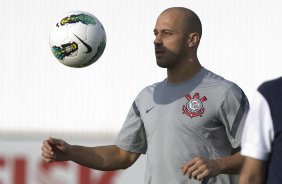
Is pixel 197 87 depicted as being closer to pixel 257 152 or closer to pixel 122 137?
pixel 122 137

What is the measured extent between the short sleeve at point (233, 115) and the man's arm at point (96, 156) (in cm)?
88

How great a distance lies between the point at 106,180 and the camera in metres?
11.6

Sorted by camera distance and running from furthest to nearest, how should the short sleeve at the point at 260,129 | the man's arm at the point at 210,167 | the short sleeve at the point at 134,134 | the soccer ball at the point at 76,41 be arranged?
1. the soccer ball at the point at 76,41
2. the short sleeve at the point at 134,134
3. the man's arm at the point at 210,167
4. the short sleeve at the point at 260,129

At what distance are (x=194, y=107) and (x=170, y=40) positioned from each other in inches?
20.4

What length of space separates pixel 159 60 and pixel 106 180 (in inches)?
235

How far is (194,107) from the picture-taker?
577cm

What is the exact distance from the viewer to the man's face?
5863 mm

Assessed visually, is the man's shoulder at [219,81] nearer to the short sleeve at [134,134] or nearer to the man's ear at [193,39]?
the man's ear at [193,39]

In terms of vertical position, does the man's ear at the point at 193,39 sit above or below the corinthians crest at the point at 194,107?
above

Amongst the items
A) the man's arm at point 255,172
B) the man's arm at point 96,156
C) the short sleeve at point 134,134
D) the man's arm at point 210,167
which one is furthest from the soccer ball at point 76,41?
the man's arm at point 255,172

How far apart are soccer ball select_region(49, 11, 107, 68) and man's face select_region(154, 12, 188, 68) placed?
81 cm

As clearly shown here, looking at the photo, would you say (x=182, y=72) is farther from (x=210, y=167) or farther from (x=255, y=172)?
(x=255, y=172)

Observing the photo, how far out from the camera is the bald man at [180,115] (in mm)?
5699

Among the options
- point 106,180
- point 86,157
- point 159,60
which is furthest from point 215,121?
point 106,180
